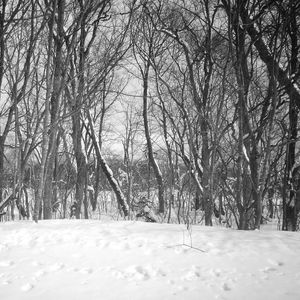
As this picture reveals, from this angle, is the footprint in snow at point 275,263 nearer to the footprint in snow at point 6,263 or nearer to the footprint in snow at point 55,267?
the footprint in snow at point 55,267

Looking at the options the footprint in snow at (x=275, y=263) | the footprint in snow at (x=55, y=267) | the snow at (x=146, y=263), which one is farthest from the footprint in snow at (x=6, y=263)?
the footprint in snow at (x=275, y=263)

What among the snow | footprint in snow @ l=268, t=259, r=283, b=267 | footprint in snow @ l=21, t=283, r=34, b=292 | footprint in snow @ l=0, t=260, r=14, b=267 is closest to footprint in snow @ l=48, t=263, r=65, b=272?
the snow

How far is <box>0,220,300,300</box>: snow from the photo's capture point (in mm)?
1938

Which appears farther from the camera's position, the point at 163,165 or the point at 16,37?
the point at 163,165

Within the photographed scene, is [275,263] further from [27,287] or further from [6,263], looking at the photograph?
[6,263]

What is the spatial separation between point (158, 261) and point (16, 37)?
4.36 metres

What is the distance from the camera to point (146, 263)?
2340mm

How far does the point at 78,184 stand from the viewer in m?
8.30

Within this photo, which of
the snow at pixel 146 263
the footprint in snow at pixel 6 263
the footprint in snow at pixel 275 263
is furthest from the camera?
the footprint in snow at pixel 6 263

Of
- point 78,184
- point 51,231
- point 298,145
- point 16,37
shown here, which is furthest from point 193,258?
point 78,184

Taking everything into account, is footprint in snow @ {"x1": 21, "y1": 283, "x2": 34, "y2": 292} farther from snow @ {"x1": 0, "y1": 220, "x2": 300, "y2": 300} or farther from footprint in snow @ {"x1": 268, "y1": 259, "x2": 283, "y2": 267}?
footprint in snow @ {"x1": 268, "y1": 259, "x2": 283, "y2": 267}

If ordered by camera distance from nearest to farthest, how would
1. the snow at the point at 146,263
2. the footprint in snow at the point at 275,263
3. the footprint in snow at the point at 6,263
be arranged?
the snow at the point at 146,263 < the footprint in snow at the point at 275,263 < the footprint in snow at the point at 6,263

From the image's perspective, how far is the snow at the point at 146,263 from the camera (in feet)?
6.36

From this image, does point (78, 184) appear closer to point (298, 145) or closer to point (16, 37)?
point (16, 37)
